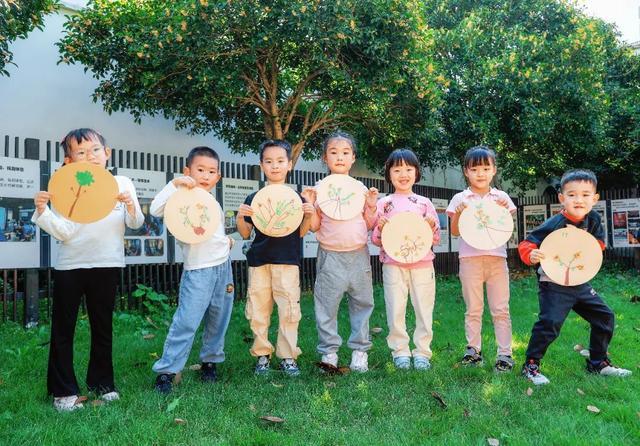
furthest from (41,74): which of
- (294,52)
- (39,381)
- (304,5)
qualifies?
(39,381)

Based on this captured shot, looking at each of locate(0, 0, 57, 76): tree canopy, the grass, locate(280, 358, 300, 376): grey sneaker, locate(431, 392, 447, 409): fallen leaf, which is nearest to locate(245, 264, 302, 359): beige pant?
locate(280, 358, 300, 376): grey sneaker

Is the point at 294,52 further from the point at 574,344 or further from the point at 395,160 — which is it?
the point at 574,344

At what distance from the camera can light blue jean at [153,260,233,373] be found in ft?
10.2

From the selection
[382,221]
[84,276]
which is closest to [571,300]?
[382,221]

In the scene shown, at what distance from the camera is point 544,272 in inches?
130

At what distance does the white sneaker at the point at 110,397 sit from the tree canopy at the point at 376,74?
4120 mm

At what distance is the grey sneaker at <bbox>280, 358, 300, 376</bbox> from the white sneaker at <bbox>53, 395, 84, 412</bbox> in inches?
49.6

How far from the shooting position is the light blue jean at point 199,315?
312 centimetres

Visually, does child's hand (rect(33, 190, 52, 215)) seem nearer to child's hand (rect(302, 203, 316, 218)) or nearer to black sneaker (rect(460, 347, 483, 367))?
child's hand (rect(302, 203, 316, 218))

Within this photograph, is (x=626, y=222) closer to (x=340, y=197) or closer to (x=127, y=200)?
(x=340, y=197)

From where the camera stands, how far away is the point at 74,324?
2.92 m

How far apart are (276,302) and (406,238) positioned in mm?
1008

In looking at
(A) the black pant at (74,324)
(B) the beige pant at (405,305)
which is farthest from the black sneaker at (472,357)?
(A) the black pant at (74,324)

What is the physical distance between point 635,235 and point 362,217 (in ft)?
32.6
